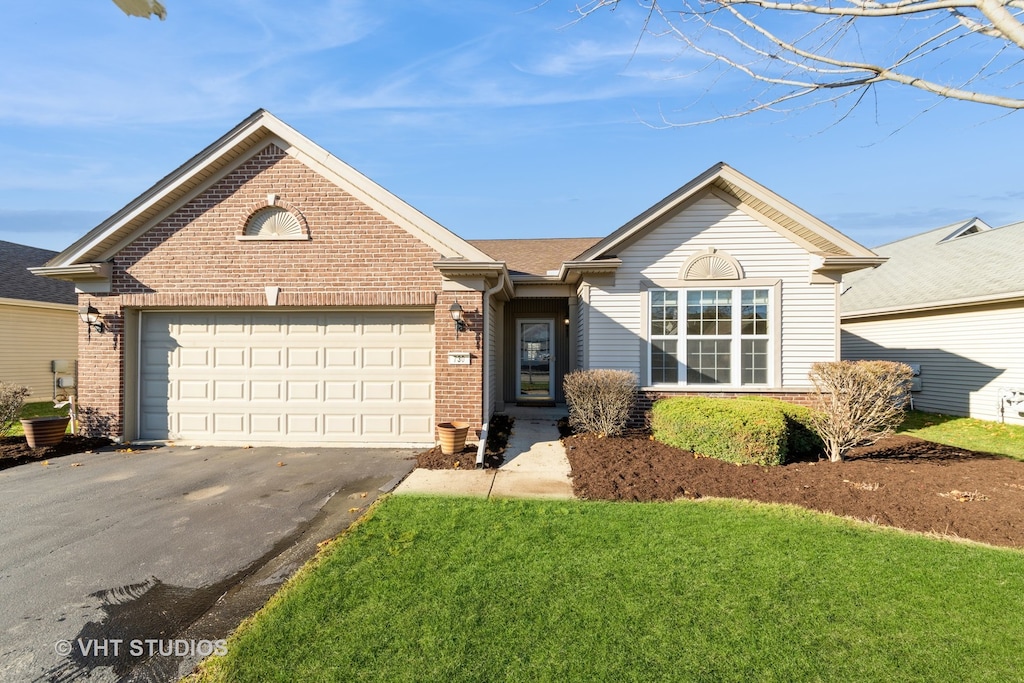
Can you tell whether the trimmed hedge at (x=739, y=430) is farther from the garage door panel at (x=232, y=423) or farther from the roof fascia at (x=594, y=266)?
the garage door panel at (x=232, y=423)

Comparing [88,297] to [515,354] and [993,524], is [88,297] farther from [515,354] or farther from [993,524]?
[993,524]

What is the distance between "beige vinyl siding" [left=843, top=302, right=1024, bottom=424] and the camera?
1140cm

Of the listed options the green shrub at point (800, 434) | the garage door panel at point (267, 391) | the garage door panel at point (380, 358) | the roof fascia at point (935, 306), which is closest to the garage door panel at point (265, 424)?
the garage door panel at point (267, 391)

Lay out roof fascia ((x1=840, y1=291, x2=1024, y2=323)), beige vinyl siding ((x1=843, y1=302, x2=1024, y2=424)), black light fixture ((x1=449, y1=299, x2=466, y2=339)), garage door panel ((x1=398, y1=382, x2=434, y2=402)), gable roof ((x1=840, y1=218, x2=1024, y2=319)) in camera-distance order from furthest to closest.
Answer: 1. gable roof ((x1=840, y1=218, x2=1024, y2=319))
2. beige vinyl siding ((x1=843, y1=302, x2=1024, y2=424))
3. roof fascia ((x1=840, y1=291, x2=1024, y2=323))
4. garage door panel ((x1=398, y1=382, x2=434, y2=402))
5. black light fixture ((x1=449, y1=299, x2=466, y2=339))

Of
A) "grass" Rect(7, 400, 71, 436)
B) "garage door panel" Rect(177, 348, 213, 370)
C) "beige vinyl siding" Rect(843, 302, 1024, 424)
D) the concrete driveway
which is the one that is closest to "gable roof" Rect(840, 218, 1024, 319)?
"beige vinyl siding" Rect(843, 302, 1024, 424)

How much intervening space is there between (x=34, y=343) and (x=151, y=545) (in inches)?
618

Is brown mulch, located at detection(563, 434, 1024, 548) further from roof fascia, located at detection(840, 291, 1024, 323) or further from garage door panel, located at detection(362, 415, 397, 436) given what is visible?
roof fascia, located at detection(840, 291, 1024, 323)

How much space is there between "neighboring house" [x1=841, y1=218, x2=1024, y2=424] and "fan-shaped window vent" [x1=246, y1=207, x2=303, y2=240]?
15415mm

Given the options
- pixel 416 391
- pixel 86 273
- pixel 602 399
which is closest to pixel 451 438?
pixel 416 391

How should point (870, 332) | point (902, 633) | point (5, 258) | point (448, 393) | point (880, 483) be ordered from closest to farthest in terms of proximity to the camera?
point (902, 633) < point (880, 483) < point (448, 393) < point (870, 332) < point (5, 258)

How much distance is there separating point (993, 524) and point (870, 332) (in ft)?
40.8

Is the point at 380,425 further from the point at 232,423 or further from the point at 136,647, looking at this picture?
the point at 136,647

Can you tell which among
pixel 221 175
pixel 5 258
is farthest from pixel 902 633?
pixel 5 258

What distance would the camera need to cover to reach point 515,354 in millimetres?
14531
